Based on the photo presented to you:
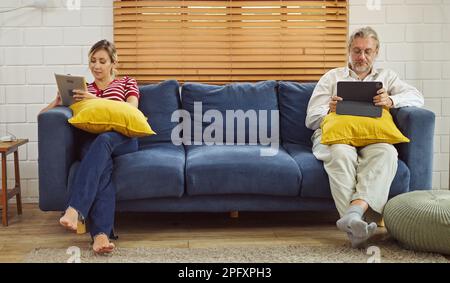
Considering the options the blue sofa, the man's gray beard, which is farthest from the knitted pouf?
the man's gray beard

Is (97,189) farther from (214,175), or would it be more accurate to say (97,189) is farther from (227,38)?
(227,38)

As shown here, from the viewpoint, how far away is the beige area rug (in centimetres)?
278

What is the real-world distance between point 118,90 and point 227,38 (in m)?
0.95

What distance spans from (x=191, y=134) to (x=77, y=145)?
765 millimetres

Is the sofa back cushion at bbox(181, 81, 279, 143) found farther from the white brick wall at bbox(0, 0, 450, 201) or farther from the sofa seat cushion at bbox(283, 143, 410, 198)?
the white brick wall at bbox(0, 0, 450, 201)

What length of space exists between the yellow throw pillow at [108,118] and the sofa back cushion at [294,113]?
3.25ft

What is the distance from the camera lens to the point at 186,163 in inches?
128

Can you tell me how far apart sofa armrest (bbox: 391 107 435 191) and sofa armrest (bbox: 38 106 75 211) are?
1866mm

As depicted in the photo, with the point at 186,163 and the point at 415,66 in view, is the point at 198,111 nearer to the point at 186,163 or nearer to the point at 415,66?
the point at 186,163

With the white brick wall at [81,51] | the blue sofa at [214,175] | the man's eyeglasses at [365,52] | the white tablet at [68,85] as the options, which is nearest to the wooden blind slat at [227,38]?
the white brick wall at [81,51]

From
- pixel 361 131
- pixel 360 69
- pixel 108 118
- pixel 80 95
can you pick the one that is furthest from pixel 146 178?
pixel 360 69

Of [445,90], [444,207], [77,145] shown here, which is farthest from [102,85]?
[445,90]

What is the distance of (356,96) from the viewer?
10.7 ft

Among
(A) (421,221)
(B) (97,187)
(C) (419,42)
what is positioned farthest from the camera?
(C) (419,42)
